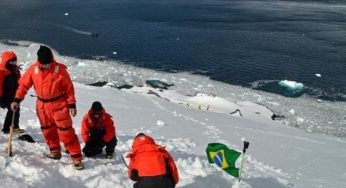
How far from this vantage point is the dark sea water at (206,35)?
31.3 m

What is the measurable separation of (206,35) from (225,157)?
1359 inches

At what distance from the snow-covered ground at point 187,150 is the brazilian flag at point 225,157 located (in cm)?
35

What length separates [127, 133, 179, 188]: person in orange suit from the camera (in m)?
5.05

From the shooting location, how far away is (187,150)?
926cm

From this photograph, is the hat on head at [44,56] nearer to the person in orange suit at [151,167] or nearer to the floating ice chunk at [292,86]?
the person in orange suit at [151,167]

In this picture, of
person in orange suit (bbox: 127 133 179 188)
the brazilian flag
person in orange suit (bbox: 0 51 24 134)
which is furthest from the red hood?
the brazilian flag

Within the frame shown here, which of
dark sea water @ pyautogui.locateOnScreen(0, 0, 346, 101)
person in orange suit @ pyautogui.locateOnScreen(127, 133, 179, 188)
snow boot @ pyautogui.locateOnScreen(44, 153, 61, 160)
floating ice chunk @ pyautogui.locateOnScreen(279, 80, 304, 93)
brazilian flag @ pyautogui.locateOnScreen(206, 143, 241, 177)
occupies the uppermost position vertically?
person in orange suit @ pyautogui.locateOnScreen(127, 133, 179, 188)

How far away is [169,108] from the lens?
17.0 m

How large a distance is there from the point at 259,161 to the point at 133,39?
1155 inches

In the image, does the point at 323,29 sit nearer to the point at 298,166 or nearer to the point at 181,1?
the point at 181,1

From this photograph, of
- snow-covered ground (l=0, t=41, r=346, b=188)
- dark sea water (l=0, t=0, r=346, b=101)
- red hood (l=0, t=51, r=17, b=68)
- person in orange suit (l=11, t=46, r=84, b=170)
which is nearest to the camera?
person in orange suit (l=11, t=46, r=84, b=170)

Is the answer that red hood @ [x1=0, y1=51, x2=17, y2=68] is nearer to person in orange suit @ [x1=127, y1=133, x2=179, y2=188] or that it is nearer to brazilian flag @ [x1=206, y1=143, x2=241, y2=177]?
person in orange suit @ [x1=127, y1=133, x2=179, y2=188]

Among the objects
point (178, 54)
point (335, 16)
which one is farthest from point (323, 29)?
point (178, 54)

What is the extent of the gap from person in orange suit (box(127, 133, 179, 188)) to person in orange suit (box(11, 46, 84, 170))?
1318 mm
